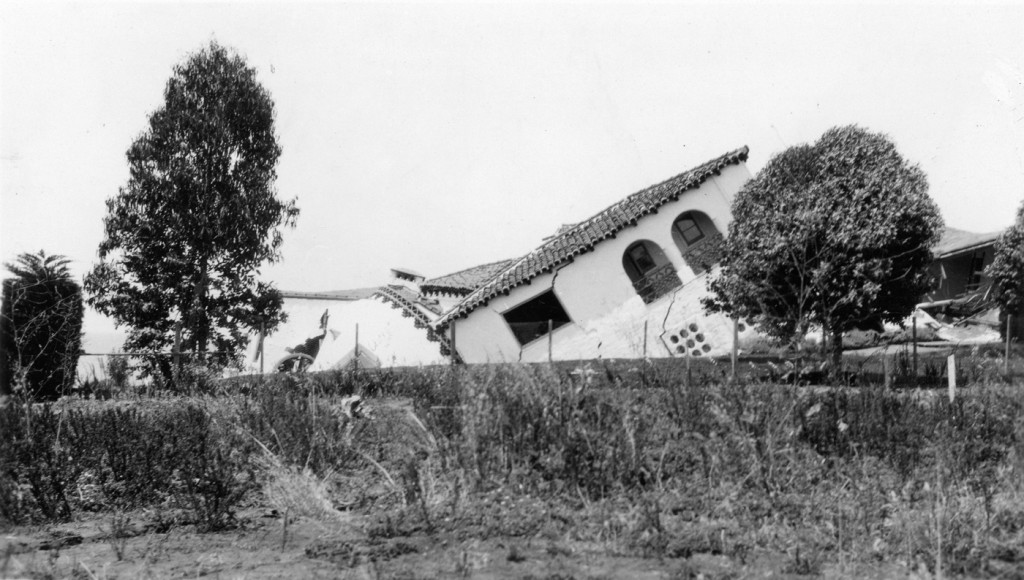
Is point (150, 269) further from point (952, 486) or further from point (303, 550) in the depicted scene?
point (952, 486)

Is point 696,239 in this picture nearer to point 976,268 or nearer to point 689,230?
point 689,230

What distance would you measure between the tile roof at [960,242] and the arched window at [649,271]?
348 inches

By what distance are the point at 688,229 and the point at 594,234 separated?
9.17 ft

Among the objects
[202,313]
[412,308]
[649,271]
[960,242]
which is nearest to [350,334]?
[412,308]

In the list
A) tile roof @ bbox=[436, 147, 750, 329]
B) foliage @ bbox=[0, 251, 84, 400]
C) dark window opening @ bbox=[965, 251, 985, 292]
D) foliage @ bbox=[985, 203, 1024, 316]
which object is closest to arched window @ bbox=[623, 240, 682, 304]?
tile roof @ bbox=[436, 147, 750, 329]

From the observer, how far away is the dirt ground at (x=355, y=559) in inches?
158

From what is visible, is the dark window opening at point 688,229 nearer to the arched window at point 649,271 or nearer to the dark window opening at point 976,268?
the arched window at point 649,271

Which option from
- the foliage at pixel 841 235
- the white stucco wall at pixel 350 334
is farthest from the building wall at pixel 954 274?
the white stucco wall at pixel 350 334

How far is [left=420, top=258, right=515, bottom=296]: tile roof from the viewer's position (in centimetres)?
2576

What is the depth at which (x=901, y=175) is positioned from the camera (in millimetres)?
12180

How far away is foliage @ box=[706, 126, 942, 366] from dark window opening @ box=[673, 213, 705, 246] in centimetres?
814

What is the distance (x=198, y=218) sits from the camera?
20031 mm

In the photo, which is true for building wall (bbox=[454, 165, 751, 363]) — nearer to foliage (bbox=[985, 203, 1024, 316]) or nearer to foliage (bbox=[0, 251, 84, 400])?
foliage (bbox=[985, 203, 1024, 316])

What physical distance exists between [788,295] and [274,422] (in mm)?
8317
